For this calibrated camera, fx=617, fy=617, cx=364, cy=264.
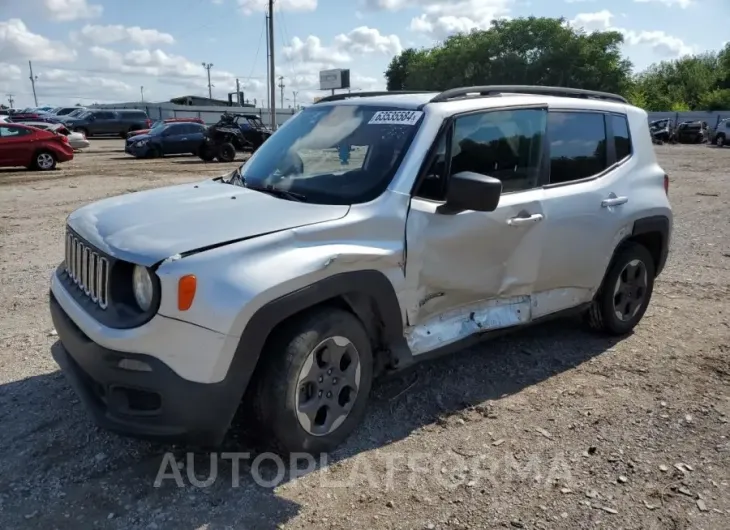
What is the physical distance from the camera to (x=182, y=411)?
2.59m

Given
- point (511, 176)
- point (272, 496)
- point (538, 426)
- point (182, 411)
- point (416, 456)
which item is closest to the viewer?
point (182, 411)

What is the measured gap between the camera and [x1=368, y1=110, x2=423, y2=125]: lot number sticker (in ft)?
11.6

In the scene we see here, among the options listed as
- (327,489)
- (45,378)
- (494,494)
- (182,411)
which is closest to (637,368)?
(494,494)

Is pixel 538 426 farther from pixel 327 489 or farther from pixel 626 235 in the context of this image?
pixel 626 235

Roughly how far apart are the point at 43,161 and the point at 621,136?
1728cm

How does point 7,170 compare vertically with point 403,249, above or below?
below

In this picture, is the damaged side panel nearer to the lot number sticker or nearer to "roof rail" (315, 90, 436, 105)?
the lot number sticker

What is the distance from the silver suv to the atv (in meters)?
17.5

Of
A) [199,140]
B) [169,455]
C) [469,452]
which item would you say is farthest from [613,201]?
[199,140]

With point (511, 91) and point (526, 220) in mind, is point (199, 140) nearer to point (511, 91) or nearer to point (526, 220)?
point (511, 91)

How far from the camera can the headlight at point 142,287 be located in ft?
8.67

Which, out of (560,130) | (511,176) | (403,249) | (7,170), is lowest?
(7,170)

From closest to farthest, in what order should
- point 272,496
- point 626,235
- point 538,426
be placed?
point 272,496, point 538,426, point 626,235

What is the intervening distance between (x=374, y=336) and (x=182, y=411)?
113cm
